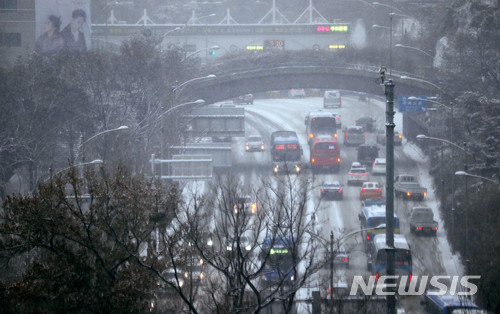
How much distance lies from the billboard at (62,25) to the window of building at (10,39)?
8316mm

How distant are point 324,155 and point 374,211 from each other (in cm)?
1581

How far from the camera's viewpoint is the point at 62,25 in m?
68.1

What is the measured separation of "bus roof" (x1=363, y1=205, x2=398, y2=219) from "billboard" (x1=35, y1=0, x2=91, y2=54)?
3367cm

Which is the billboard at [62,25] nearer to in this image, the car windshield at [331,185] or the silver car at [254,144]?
the silver car at [254,144]

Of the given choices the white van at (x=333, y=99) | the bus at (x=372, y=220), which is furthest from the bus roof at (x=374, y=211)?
the white van at (x=333, y=99)

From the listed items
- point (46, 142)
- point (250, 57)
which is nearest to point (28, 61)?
point (46, 142)

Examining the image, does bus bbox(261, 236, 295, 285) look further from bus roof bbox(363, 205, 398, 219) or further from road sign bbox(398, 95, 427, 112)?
road sign bbox(398, 95, 427, 112)

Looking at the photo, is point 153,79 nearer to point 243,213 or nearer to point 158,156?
point 158,156

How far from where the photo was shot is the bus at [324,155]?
55.5 m

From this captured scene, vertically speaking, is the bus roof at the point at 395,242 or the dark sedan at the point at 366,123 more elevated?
the dark sedan at the point at 366,123

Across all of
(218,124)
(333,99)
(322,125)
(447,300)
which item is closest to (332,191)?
(218,124)

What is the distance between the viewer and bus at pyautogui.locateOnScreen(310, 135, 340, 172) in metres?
55.5

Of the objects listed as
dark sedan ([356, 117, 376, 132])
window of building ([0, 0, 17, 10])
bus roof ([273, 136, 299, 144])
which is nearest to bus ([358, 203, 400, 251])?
bus roof ([273, 136, 299, 144])

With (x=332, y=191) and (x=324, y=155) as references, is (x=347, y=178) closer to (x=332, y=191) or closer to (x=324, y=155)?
(x=324, y=155)
